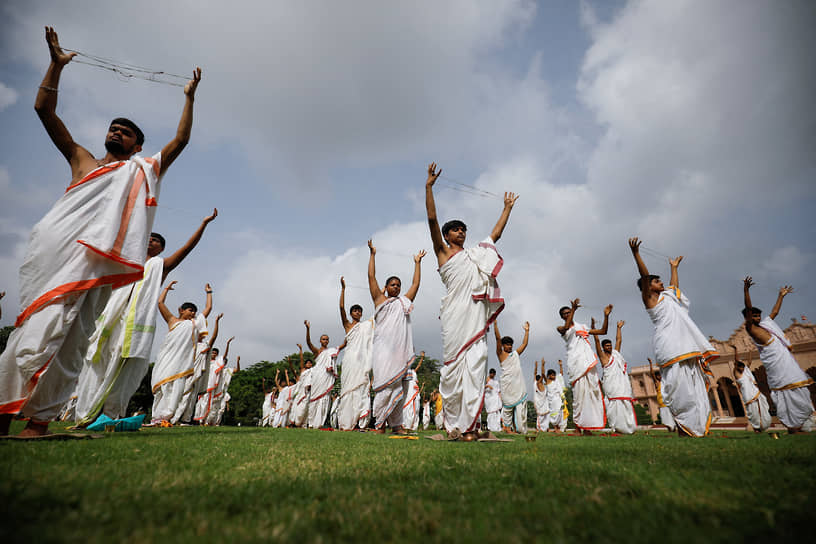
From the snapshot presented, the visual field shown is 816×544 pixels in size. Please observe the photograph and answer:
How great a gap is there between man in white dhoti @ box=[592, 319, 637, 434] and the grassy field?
8.43m

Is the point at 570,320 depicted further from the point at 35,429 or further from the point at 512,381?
the point at 35,429

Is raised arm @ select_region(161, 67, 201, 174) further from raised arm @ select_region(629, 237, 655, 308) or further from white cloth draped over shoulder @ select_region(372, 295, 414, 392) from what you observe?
raised arm @ select_region(629, 237, 655, 308)

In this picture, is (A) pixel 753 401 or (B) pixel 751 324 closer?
(B) pixel 751 324

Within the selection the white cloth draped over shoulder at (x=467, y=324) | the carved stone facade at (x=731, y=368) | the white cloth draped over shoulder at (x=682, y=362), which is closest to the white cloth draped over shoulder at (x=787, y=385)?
the white cloth draped over shoulder at (x=682, y=362)

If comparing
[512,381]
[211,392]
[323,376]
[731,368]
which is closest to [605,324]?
[512,381]

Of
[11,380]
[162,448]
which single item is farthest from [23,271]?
[162,448]

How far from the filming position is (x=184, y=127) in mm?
4676

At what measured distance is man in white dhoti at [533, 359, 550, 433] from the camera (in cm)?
1759

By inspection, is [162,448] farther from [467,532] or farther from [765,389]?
[765,389]

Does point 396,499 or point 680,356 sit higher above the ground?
point 680,356

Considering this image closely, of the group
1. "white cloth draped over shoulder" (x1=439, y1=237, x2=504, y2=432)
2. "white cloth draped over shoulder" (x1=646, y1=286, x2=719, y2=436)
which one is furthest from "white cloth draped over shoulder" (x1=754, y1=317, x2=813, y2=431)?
"white cloth draped over shoulder" (x1=439, y1=237, x2=504, y2=432)

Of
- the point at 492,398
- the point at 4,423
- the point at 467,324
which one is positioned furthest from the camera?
the point at 492,398

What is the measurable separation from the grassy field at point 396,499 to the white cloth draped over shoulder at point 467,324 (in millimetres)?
2751

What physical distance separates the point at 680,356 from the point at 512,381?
26.1 ft
